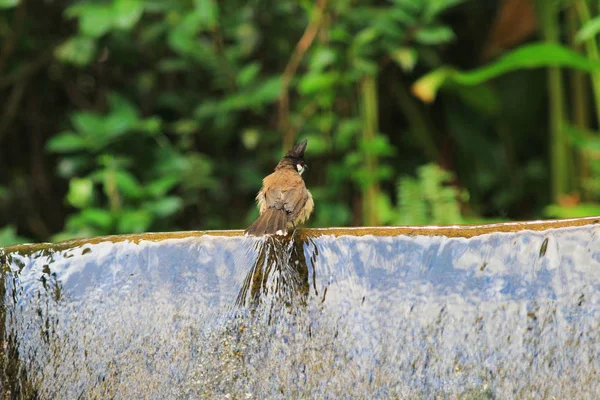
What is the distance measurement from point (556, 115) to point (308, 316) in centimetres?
350

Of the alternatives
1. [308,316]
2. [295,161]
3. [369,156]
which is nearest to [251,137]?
[369,156]

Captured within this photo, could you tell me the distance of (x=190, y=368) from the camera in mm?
2561

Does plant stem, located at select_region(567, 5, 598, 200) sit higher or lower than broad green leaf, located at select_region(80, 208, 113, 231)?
higher

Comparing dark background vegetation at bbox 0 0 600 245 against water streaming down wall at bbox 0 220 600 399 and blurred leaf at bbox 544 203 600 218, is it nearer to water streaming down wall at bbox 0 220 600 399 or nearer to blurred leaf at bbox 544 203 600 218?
blurred leaf at bbox 544 203 600 218

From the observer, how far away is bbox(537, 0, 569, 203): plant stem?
212 inches

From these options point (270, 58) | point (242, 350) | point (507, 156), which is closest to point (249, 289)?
point (242, 350)

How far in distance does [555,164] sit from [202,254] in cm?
346

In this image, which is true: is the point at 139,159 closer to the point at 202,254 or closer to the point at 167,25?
the point at 167,25

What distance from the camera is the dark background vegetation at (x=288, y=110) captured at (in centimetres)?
484

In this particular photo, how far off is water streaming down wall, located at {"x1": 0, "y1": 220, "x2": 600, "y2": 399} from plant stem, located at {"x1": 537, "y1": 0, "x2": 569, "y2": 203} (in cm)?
307

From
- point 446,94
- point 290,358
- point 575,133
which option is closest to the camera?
point 290,358

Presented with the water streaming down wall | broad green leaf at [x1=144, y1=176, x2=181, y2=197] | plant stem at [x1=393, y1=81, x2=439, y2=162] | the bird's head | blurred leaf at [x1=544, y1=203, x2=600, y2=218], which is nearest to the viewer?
the water streaming down wall

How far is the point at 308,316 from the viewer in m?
2.55

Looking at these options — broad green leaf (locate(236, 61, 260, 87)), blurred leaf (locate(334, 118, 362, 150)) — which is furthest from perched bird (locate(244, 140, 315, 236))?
blurred leaf (locate(334, 118, 362, 150))
